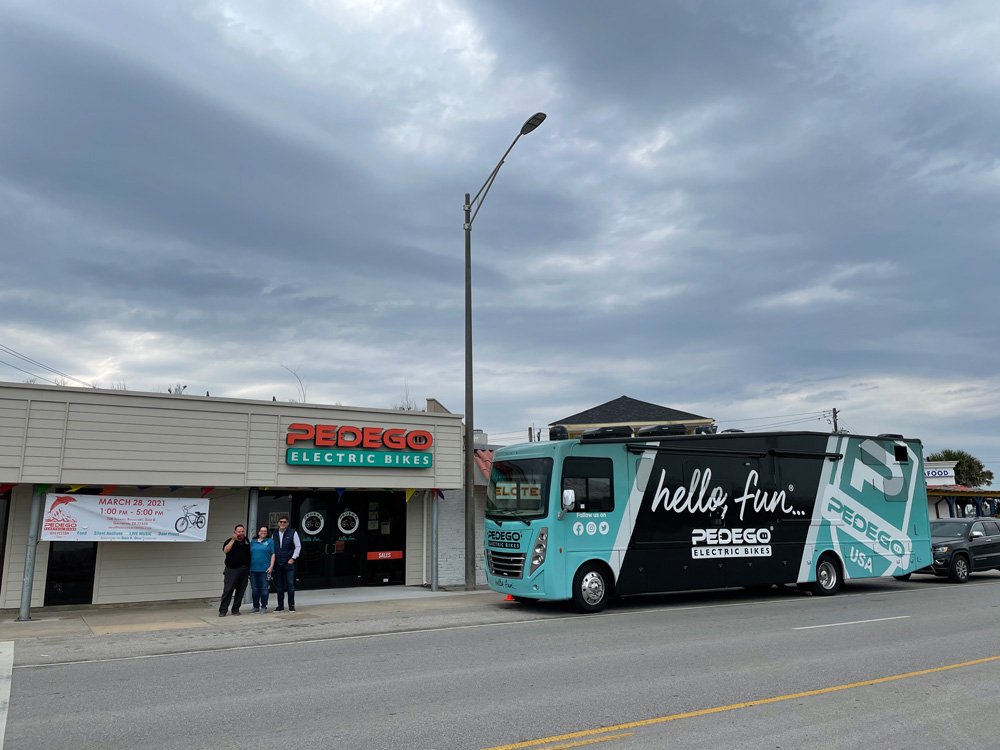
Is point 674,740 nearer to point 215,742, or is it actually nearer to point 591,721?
point 591,721

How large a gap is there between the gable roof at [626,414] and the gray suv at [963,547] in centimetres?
1736

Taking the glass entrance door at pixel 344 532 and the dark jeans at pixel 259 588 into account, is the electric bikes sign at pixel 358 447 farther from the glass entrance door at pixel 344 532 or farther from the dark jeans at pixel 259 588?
the dark jeans at pixel 259 588

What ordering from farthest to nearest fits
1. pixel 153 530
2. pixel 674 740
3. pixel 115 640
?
pixel 153 530 → pixel 115 640 → pixel 674 740

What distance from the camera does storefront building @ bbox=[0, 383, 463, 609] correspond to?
1385 centimetres

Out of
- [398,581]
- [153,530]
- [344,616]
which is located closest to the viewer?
[344,616]

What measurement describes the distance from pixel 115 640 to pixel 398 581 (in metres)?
8.53

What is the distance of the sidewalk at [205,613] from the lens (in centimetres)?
1204

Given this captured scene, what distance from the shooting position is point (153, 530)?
14.8 metres

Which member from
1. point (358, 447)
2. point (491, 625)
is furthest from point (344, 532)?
point (491, 625)

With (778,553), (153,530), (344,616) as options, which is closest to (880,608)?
(778,553)

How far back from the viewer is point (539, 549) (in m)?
13.1

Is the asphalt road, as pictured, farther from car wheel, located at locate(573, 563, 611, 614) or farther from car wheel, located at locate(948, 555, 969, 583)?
car wheel, located at locate(948, 555, 969, 583)

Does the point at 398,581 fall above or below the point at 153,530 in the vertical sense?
below

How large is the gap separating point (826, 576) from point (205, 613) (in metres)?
13.2
